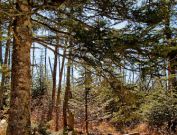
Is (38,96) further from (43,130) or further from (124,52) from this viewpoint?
(124,52)

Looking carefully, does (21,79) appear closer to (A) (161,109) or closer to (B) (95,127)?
(A) (161,109)

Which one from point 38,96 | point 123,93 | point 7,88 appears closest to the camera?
point 123,93

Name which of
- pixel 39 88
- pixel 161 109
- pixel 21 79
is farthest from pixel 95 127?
pixel 21 79

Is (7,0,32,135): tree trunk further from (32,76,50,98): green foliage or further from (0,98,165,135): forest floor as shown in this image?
(32,76,50,98): green foliage

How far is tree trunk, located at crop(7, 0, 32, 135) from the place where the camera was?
7.42 metres

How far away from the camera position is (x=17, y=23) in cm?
760

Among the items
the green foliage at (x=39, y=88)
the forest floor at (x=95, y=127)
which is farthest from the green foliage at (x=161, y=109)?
the green foliage at (x=39, y=88)

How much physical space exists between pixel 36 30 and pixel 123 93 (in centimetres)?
291

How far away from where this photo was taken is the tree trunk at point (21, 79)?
742 centimetres

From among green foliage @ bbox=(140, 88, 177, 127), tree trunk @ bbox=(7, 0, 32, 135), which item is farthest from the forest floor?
tree trunk @ bbox=(7, 0, 32, 135)

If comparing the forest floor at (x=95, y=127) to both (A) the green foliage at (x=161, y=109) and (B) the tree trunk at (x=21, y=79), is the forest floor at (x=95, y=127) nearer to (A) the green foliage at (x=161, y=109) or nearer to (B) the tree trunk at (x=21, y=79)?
(A) the green foliage at (x=161, y=109)

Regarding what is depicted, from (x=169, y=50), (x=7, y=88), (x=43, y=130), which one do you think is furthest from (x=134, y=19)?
(x=7, y=88)

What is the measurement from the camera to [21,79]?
7.45m

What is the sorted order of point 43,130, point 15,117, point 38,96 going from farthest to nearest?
point 38,96 < point 43,130 < point 15,117
